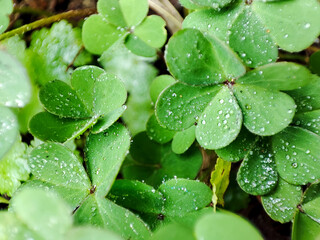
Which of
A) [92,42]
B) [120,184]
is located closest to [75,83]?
[92,42]

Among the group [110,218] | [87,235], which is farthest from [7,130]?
[87,235]

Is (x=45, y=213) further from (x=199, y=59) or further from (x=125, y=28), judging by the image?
(x=125, y=28)

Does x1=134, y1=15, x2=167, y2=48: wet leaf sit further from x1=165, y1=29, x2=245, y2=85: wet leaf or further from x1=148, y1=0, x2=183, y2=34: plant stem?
x1=165, y1=29, x2=245, y2=85: wet leaf

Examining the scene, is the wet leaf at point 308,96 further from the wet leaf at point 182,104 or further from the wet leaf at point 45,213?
the wet leaf at point 45,213

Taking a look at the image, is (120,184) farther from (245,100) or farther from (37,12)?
(37,12)

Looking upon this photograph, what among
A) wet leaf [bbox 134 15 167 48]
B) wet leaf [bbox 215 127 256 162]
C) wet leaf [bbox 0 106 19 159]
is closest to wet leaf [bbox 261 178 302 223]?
wet leaf [bbox 215 127 256 162]

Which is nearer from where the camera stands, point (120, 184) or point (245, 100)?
point (245, 100)
